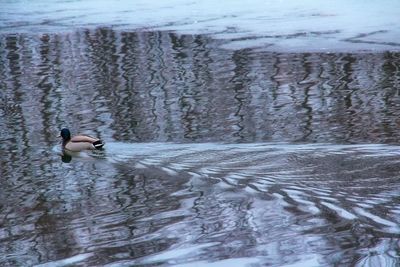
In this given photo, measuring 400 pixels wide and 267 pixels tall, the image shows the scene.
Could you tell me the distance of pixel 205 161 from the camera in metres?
10.3

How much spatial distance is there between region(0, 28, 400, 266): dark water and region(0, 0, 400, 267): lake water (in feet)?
0.07

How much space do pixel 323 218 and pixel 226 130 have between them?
11.5 feet

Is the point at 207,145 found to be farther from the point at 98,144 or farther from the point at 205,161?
the point at 98,144

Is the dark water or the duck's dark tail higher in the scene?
the duck's dark tail

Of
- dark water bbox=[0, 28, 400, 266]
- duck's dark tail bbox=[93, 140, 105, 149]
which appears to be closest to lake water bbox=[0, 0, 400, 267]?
dark water bbox=[0, 28, 400, 266]

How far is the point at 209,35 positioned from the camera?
19297mm

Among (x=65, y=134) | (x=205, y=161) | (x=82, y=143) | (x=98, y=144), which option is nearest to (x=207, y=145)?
(x=205, y=161)

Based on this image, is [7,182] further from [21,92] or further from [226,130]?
[21,92]

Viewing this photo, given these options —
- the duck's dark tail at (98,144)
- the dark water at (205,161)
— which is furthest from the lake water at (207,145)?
the duck's dark tail at (98,144)

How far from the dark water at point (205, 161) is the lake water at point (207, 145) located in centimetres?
2

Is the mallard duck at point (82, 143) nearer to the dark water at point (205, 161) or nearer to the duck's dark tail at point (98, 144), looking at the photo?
the duck's dark tail at point (98, 144)

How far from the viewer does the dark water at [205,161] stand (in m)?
7.78

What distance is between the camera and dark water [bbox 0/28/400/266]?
7781mm

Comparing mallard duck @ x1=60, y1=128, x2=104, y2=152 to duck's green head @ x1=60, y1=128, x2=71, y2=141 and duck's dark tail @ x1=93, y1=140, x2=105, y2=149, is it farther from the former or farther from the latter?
duck's green head @ x1=60, y1=128, x2=71, y2=141
